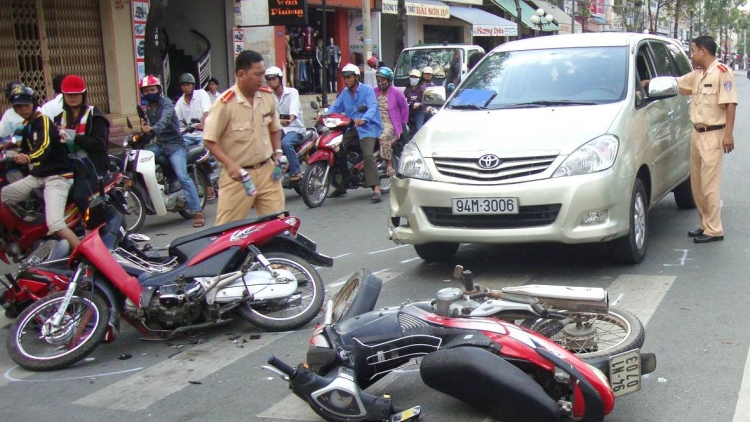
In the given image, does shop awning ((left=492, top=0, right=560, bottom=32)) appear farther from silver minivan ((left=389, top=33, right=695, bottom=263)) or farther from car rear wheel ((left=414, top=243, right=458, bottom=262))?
car rear wheel ((left=414, top=243, right=458, bottom=262))

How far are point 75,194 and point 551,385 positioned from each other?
485cm

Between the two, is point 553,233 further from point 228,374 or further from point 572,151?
point 228,374

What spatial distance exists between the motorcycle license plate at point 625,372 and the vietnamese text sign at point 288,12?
15.4 meters

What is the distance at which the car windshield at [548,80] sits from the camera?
23.7 ft

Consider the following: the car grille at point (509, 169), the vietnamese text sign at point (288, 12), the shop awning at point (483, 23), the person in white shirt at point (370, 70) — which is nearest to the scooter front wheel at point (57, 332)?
the car grille at point (509, 169)

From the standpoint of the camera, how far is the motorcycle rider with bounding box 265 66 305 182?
11227 mm

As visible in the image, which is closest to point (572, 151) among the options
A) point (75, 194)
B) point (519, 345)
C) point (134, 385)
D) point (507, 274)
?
point (507, 274)

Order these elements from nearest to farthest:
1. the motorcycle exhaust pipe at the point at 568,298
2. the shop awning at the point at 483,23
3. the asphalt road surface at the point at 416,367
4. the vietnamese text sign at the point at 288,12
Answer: the motorcycle exhaust pipe at the point at 568,298
the asphalt road surface at the point at 416,367
the vietnamese text sign at the point at 288,12
the shop awning at the point at 483,23

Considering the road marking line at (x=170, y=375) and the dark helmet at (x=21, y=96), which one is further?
the dark helmet at (x=21, y=96)

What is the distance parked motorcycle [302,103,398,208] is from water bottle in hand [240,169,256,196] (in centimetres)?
442

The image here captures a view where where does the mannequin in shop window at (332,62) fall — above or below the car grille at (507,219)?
above

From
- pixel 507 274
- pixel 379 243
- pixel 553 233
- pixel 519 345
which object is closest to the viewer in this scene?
pixel 519 345

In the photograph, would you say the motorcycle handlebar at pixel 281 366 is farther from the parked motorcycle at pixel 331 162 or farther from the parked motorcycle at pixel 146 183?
the parked motorcycle at pixel 331 162

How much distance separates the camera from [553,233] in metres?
6.24
